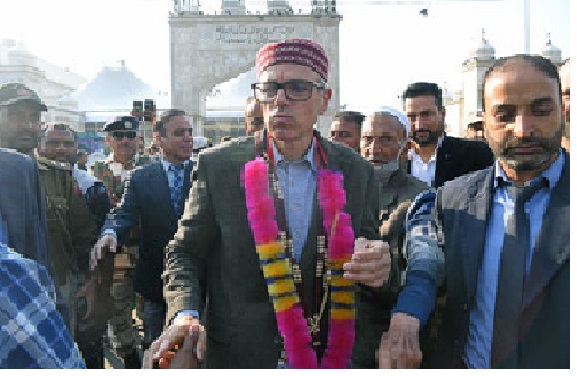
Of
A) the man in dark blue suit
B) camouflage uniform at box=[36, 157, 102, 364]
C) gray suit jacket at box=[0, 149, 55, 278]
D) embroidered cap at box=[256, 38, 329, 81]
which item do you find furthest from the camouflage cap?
embroidered cap at box=[256, 38, 329, 81]

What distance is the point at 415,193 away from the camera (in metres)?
2.47

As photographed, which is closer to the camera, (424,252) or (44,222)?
(424,252)

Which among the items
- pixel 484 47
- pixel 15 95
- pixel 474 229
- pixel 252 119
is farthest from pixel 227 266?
pixel 484 47

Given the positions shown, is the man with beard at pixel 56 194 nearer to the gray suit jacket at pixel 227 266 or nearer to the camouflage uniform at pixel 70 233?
the camouflage uniform at pixel 70 233

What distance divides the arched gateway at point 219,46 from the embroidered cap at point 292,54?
11.9 metres

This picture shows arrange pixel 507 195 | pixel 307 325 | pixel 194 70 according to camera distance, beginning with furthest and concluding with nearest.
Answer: pixel 194 70
pixel 307 325
pixel 507 195

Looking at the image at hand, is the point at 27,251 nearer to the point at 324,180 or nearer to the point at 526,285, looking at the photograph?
the point at 324,180

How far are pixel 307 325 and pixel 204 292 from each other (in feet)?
1.14

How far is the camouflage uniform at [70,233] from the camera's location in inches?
122

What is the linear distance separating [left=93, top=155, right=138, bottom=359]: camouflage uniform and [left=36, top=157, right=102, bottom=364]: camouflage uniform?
7.6 inches

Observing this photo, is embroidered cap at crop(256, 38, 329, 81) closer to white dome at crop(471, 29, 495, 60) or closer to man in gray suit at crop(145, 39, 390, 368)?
man in gray suit at crop(145, 39, 390, 368)

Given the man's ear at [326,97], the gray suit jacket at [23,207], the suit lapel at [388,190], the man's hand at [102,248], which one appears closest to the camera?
Answer: the man's ear at [326,97]

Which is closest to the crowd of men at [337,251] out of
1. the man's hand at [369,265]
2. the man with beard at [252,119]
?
the man's hand at [369,265]
